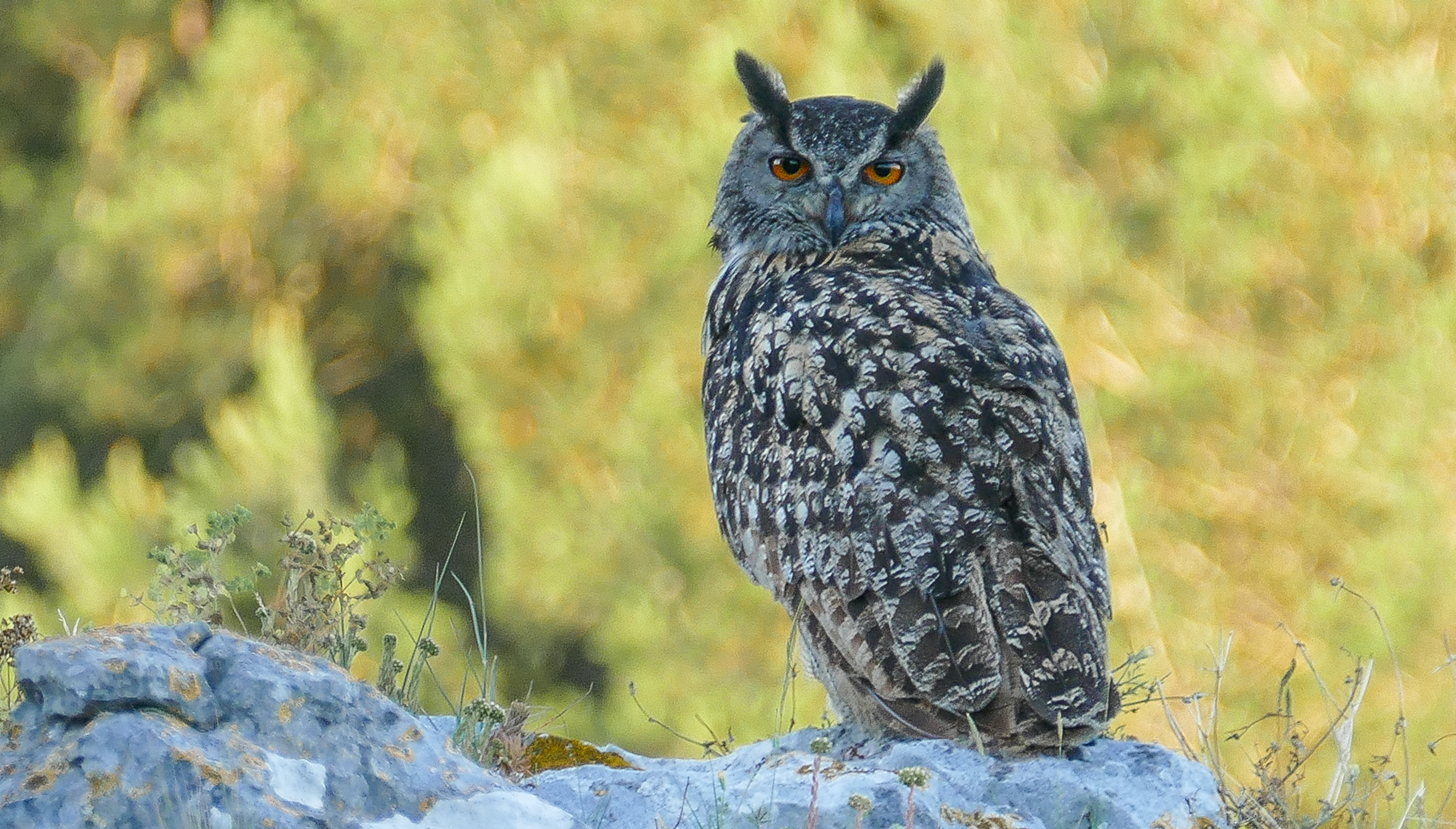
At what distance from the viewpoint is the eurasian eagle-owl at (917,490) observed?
2326mm

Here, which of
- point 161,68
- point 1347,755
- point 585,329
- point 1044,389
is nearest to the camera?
point 1347,755

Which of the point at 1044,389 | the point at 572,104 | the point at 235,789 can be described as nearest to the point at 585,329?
the point at 572,104

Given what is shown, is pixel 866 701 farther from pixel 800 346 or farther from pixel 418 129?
pixel 418 129

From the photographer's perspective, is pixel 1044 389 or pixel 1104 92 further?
pixel 1104 92

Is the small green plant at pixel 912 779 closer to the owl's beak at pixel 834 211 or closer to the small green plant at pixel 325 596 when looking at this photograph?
the small green plant at pixel 325 596

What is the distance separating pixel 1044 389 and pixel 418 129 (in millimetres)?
6271

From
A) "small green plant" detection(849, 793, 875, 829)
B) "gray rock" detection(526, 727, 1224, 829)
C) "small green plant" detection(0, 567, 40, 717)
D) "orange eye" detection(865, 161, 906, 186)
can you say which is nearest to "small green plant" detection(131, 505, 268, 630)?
"small green plant" detection(0, 567, 40, 717)

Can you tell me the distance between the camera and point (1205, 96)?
6.02 m

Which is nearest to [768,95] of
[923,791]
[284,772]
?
[923,791]

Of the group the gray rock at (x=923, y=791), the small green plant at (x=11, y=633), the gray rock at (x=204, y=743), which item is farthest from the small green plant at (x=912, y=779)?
the small green plant at (x=11, y=633)

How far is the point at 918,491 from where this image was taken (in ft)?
8.25

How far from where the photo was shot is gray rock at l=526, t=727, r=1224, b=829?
195 centimetres

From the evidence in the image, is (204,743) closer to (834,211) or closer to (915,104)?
(834,211)

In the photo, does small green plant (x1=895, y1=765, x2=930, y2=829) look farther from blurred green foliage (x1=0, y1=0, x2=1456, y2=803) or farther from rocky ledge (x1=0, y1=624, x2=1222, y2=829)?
blurred green foliage (x1=0, y1=0, x2=1456, y2=803)
